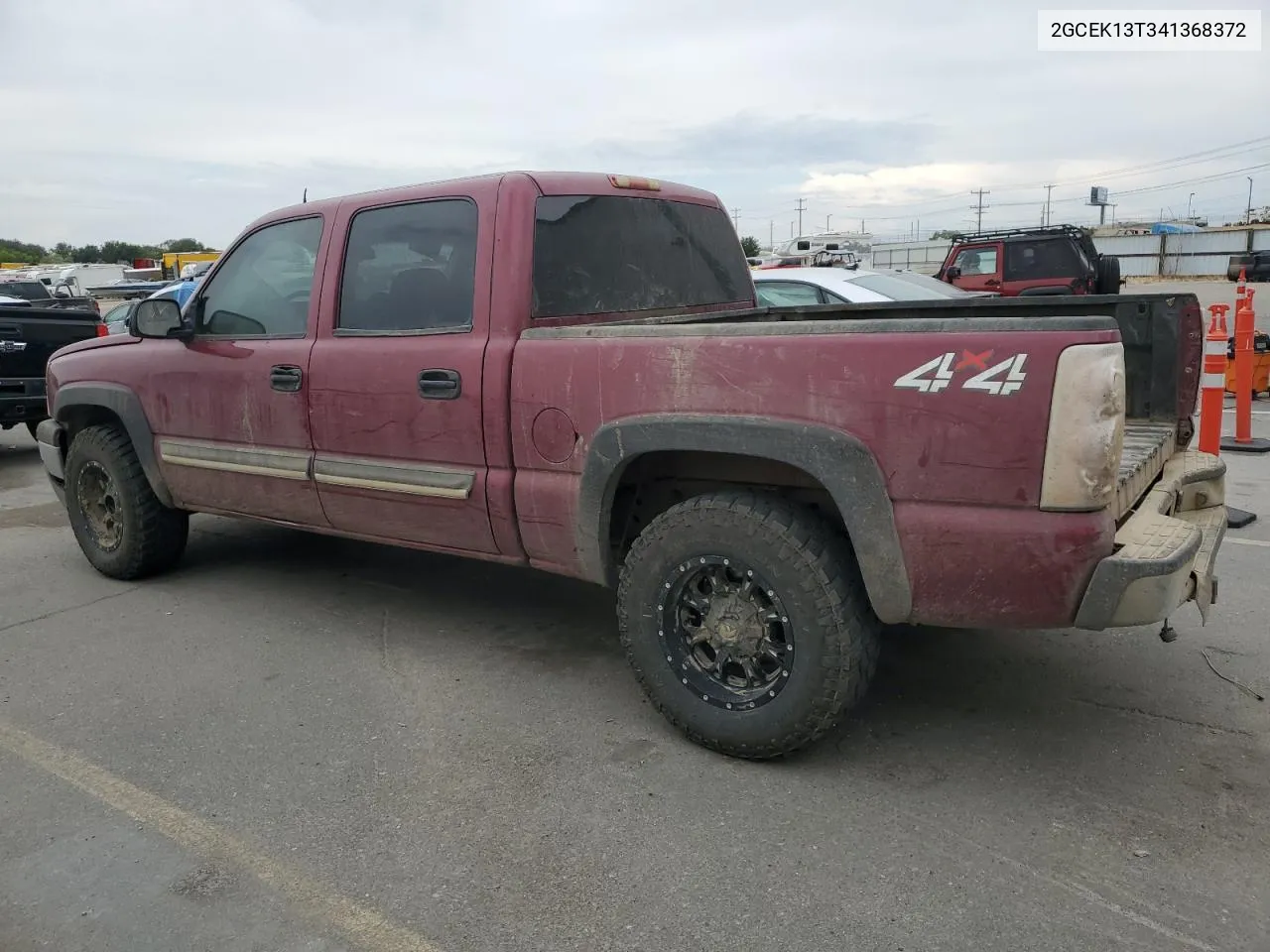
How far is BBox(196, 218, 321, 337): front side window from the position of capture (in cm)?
435

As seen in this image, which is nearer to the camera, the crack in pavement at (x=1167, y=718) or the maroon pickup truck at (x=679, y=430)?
the maroon pickup truck at (x=679, y=430)

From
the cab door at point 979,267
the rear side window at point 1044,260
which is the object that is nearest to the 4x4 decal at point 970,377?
Result: the rear side window at point 1044,260

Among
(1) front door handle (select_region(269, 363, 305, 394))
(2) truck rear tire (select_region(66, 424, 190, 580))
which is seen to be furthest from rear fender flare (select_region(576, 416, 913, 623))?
(2) truck rear tire (select_region(66, 424, 190, 580))

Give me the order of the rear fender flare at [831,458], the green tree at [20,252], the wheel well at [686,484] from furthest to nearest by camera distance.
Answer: the green tree at [20,252], the wheel well at [686,484], the rear fender flare at [831,458]

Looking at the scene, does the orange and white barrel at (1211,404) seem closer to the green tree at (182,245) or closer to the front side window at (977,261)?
the front side window at (977,261)

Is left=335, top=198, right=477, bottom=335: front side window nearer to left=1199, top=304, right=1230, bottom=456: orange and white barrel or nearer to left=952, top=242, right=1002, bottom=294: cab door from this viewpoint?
left=1199, top=304, right=1230, bottom=456: orange and white barrel

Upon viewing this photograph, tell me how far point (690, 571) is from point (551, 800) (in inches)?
32.8

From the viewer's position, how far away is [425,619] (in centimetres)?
469

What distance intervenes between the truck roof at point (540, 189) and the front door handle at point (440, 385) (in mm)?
747

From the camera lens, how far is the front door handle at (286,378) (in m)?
4.22

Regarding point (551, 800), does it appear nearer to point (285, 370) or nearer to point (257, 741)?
point (257, 741)

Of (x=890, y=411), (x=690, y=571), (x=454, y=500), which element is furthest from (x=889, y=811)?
(x=454, y=500)

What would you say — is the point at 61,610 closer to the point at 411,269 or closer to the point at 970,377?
the point at 411,269

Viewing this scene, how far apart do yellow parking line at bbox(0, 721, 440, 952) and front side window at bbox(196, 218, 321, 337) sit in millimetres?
1905
